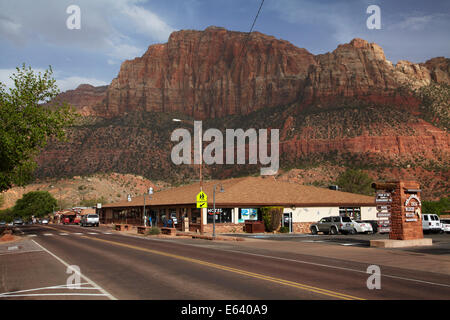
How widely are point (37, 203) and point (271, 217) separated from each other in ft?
306

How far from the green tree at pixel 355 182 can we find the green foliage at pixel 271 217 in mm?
34373

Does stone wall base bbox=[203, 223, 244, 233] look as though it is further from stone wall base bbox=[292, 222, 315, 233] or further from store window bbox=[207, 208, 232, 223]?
stone wall base bbox=[292, 222, 315, 233]

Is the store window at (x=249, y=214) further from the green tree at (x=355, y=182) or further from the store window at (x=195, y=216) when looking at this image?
the green tree at (x=355, y=182)

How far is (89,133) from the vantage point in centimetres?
12175

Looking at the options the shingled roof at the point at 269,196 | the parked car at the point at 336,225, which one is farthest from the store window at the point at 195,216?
the parked car at the point at 336,225

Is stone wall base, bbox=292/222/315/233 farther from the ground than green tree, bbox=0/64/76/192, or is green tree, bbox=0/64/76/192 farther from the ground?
green tree, bbox=0/64/76/192

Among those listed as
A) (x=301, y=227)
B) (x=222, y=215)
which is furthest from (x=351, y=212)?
(x=222, y=215)

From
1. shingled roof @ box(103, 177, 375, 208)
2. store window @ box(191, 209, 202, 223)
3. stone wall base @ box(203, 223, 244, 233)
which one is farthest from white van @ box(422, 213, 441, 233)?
store window @ box(191, 209, 202, 223)

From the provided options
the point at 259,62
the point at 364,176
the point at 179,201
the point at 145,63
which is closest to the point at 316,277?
the point at 179,201

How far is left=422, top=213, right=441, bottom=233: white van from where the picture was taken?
42406 mm

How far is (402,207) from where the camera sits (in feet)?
87.0

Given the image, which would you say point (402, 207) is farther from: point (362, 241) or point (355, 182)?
point (355, 182)

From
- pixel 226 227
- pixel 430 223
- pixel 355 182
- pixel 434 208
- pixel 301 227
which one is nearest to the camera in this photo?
pixel 430 223

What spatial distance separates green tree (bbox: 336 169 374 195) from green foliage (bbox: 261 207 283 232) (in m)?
34.4
